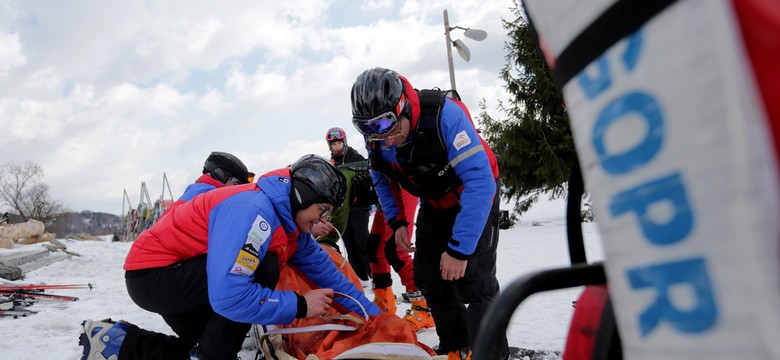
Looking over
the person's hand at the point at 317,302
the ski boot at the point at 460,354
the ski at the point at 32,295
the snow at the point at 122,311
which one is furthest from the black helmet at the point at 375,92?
the ski at the point at 32,295

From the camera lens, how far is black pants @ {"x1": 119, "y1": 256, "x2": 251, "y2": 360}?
252 cm

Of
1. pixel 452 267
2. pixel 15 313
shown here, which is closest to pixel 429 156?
pixel 452 267

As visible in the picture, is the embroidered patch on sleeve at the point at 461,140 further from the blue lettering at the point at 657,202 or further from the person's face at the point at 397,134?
the blue lettering at the point at 657,202

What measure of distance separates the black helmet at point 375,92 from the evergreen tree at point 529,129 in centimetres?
893

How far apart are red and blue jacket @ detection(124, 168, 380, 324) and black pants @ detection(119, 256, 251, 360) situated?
71mm

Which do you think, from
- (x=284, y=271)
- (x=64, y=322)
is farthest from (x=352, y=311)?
(x=64, y=322)

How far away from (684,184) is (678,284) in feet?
0.29

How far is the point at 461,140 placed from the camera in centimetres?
246

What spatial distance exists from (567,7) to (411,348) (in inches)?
68.8

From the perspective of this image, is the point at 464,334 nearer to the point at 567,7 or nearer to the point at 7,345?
the point at 567,7

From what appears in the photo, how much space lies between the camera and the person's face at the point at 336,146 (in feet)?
19.0

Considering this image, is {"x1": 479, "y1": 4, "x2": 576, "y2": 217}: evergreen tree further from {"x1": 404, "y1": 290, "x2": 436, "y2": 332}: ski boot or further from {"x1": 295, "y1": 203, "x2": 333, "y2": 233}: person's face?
{"x1": 295, "y1": 203, "x2": 333, "y2": 233}: person's face

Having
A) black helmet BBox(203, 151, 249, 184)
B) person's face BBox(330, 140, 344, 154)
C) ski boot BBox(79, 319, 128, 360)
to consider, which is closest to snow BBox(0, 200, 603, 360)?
ski boot BBox(79, 319, 128, 360)

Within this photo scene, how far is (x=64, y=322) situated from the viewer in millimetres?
4160
